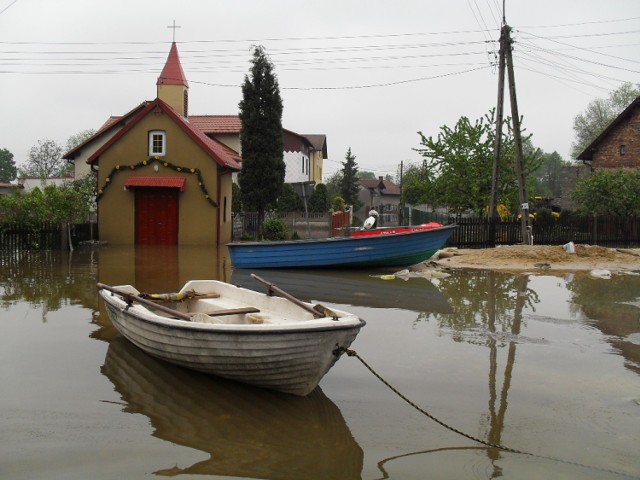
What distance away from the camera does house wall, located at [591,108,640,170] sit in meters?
39.0

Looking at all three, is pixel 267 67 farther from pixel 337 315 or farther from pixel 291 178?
pixel 337 315


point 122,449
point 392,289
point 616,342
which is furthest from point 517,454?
point 392,289

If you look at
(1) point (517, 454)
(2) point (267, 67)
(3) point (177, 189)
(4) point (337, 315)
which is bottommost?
(1) point (517, 454)

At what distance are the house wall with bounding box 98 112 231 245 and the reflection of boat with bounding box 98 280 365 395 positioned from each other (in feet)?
60.6

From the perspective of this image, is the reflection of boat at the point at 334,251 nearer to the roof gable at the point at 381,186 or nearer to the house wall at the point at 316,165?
the house wall at the point at 316,165

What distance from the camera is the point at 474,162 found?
3017cm

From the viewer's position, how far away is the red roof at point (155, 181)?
2575cm

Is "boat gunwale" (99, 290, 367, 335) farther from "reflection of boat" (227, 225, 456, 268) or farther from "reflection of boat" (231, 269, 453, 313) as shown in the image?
"reflection of boat" (227, 225, 456, 268)

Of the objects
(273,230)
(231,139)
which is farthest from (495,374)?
(231,139)

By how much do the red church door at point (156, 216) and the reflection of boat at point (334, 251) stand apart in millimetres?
9285

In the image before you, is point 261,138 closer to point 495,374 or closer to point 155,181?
point 155,181

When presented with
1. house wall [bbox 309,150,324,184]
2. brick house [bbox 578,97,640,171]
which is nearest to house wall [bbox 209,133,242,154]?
house wall [bbox 309,150,324,184]

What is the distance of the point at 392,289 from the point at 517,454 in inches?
362

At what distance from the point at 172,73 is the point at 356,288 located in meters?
22.0
